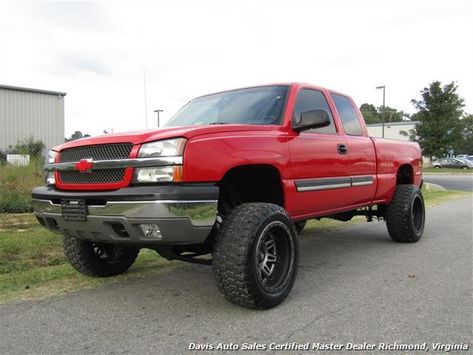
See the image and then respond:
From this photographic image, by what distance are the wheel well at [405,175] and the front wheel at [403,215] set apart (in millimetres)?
410

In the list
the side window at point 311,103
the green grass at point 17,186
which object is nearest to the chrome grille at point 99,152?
the side window at point 311,103

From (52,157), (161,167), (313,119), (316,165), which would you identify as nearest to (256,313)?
(161,167)

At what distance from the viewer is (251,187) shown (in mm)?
4641

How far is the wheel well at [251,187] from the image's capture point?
14.3 ft

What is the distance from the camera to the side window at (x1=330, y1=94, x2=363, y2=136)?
19.3 feet

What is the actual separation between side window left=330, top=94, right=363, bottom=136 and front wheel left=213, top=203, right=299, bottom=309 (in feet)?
7.08

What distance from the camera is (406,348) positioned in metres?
3.17

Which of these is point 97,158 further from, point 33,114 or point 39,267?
point 33,114

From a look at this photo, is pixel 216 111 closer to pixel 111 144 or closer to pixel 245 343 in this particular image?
pixel 111 144

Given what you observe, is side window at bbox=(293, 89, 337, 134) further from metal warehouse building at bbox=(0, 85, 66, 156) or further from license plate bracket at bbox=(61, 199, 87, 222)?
metal warehouse building at bbox=(0, 85, 66, 156)

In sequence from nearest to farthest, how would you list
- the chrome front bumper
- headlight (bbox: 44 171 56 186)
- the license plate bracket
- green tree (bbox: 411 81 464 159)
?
the chrome front bumper
the license plate bracket
headlight (bbox: 44 171 56 186)
green tree (bbox: 411 81 464 159)

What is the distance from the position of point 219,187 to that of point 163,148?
693 mm

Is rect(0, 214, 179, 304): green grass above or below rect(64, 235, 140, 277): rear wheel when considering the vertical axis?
below

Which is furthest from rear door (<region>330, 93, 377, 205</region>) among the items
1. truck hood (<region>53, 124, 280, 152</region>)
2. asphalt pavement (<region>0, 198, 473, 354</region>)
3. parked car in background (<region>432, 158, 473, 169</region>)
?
parked car in background (<region>432, 158, 473, 169</region>)
